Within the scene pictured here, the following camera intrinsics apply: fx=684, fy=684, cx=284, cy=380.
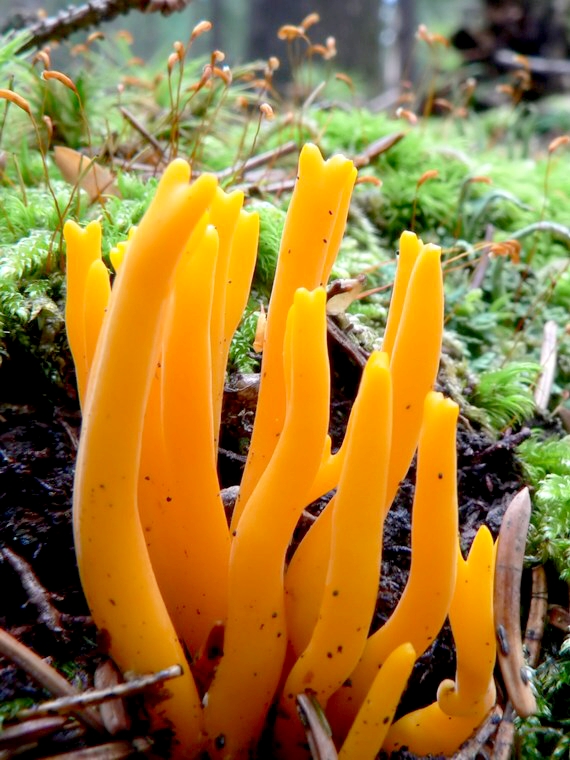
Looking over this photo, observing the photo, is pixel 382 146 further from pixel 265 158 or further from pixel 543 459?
pixel 543 459

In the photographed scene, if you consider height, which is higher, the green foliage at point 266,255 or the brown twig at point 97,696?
the green foliage at point 266,255

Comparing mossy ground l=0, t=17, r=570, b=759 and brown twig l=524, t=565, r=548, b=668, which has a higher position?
mossy ground l=0, t=17, r=570, b=759

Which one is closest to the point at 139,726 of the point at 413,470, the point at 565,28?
the point at 413,470

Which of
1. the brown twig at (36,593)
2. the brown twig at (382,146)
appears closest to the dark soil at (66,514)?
the brown twig at (36,593)

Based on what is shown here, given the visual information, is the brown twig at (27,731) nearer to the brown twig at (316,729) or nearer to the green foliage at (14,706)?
the green foliage at (14,706)

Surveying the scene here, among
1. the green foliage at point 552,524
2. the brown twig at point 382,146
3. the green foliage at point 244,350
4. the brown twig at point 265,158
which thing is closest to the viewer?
the green foliage at point 552,524

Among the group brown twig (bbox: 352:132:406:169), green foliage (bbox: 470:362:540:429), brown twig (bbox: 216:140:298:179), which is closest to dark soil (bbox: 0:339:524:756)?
green foliage (bbox: 470:362:540:429)

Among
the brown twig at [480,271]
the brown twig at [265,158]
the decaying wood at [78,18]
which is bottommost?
the brown twig at [480,271]

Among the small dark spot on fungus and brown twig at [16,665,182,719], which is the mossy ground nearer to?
brown twig at [16,665,182,719]
